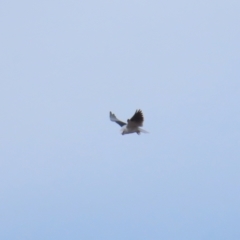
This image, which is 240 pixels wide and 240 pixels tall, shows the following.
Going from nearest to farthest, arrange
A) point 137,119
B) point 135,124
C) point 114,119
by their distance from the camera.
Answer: point 137,119 < point 135,124 < point 114,119

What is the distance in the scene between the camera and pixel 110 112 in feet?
143

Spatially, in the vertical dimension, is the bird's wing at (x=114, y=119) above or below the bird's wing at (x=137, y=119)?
above

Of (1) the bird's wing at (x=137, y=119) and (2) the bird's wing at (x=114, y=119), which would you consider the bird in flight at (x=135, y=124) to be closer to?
(1) the bird's wing at (x=137, y=119)

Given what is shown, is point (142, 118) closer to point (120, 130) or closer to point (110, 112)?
point (120, 130)

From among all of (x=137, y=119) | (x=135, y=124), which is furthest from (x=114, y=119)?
(x=137, y=119)

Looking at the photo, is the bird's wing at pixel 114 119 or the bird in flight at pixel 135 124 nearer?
the bird in flight at pixel 135 124

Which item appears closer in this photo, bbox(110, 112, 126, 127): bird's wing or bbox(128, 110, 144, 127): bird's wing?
bbox(128, 110, 144, 127): bird's wing

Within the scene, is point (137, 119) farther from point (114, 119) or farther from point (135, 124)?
point (114, 119)

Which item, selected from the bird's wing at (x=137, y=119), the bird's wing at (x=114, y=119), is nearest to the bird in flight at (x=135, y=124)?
the bird's wing at (x=137, y=119)

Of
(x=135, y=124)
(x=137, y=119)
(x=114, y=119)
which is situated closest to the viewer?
(x=137, y=119)

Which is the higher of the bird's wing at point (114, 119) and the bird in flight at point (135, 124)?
the bird's wing at point (114, 119)

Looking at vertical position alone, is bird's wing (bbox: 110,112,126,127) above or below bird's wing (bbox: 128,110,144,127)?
above

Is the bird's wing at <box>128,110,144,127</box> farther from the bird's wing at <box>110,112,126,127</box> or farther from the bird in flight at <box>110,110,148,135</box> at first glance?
the bird's wing at <box>110,112,126,127</box>

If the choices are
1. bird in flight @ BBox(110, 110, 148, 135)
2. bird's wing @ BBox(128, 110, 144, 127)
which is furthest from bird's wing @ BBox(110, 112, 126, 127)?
bird's wing @ BBox(128, 110, 144, 127)
